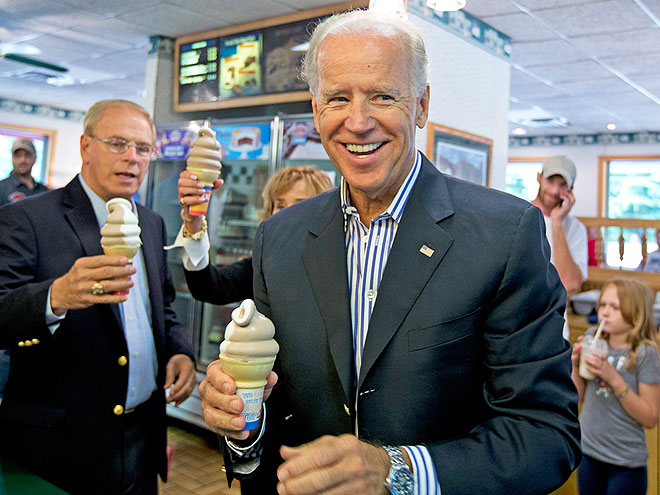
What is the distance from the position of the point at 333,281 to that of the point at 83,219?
1.31 metres

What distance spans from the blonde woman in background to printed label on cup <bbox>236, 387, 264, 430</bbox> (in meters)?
1.26

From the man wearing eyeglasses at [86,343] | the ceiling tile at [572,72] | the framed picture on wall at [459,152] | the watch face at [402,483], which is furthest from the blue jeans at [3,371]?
the ceiling tile at [572,72]

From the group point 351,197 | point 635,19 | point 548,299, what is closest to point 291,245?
point 351,197

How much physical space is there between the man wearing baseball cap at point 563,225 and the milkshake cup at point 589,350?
844mm

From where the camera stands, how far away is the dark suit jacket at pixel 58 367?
6.70 feet

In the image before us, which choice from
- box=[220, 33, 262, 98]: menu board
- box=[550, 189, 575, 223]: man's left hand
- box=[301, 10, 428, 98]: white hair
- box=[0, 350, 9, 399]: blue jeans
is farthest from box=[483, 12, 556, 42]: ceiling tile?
box=[0, 350, 9, 399]: blue jeans

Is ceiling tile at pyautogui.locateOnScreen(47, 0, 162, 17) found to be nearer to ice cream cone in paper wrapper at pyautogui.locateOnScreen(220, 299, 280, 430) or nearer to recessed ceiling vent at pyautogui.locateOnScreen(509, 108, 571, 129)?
ice cream cone in paper wrapper at pyautogui.locateOnScreen(220, 299, 280, 430)

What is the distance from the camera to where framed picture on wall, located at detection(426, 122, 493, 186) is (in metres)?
4.32

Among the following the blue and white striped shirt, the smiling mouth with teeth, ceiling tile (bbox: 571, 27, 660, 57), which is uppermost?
ceiling tile (bbox: 571, 27, 660, 57)

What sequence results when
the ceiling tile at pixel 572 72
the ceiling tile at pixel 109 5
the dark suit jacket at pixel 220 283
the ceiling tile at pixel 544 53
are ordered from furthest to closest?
the ceiling tile at pixel 572 72
the ceiling tile at pixel 544 53
the ceiling tile at pixel 109 5
the dark suit jacket at pixel 220 283

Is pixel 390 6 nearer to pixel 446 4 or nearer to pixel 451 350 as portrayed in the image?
pixel 446 4

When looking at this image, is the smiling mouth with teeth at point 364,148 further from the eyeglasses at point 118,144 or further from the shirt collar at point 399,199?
the eyeglasses at point 118,144

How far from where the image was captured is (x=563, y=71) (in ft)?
21.4

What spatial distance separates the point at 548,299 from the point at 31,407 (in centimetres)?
176
